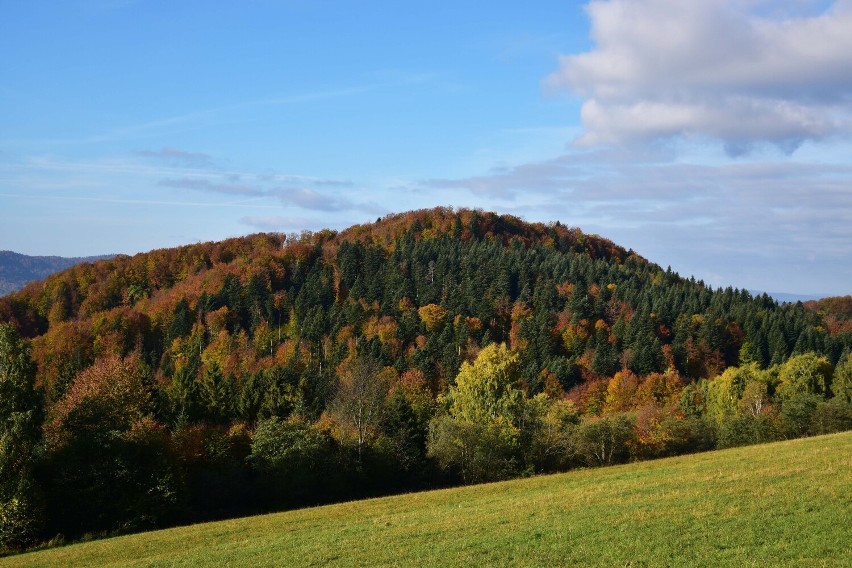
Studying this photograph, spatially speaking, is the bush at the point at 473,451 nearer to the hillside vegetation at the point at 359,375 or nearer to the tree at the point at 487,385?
the hillside vegetation at the point at 359,375

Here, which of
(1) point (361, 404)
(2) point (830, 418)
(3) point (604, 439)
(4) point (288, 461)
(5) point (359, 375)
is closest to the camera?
(4) point (288, 461)

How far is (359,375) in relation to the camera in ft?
210

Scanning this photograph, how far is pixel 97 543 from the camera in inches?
1321

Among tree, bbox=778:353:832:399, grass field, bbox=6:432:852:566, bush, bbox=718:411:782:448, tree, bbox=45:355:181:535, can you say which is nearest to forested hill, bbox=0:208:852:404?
tree, bbox=778:353:832:399

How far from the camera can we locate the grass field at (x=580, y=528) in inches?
749

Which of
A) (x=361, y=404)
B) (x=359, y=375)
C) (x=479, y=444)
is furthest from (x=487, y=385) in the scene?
(x=479, y=444)

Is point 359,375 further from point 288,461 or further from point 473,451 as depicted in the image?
point 288,461

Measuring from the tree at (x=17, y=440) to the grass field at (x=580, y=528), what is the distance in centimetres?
356

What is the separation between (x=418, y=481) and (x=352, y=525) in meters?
26.0

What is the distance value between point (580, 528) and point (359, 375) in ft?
139

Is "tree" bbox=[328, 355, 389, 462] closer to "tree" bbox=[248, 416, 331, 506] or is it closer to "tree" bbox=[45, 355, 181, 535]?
"tree" bbox=[248, 416, 331, 506]

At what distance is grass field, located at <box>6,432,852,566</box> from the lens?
19.0m

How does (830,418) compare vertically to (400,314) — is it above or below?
below

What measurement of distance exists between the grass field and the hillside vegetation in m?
8.87
